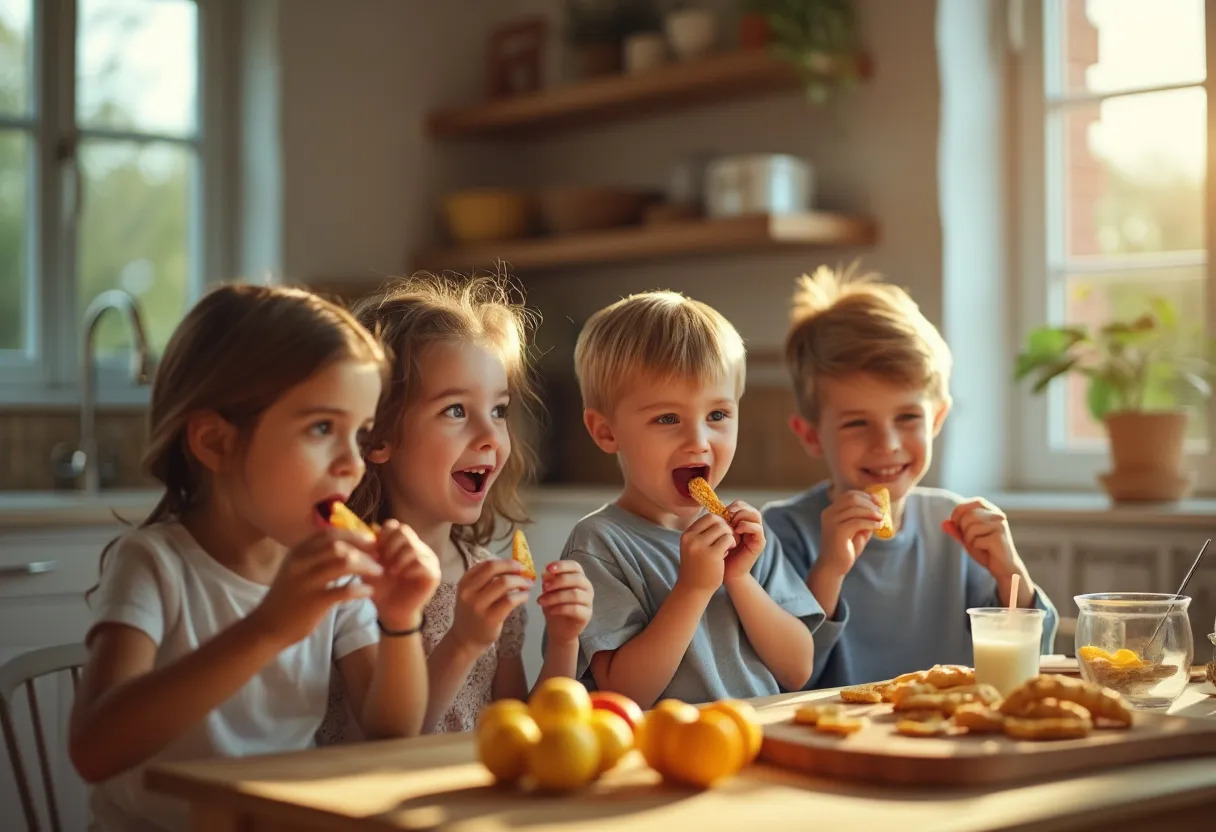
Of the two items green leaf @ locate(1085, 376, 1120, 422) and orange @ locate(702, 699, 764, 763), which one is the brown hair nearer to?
orange @ locate(702, 699, 764, 763)

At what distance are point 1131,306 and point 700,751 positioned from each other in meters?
2.59

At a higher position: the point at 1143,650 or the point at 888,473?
the point at 888,473

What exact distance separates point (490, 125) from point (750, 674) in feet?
8.87

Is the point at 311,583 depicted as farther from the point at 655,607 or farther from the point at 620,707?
the point at 655,607

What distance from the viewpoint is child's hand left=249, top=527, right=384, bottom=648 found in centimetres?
121

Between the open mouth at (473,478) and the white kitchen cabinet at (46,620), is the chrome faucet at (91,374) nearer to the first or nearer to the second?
the white kitchen cabinet at (46,620)

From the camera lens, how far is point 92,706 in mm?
1291

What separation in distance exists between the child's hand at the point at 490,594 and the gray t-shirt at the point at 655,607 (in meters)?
0.29

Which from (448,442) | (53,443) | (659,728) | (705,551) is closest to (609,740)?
(659,728)

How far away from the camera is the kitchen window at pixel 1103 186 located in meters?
3.23

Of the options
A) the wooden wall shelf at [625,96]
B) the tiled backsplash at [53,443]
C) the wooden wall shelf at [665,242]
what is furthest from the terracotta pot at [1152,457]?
the tiled backsplash at [53,443]

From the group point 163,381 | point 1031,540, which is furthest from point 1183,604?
point 1031,540

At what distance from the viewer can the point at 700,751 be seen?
3.61 feet

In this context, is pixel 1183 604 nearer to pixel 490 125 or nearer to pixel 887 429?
pixel 887 429
